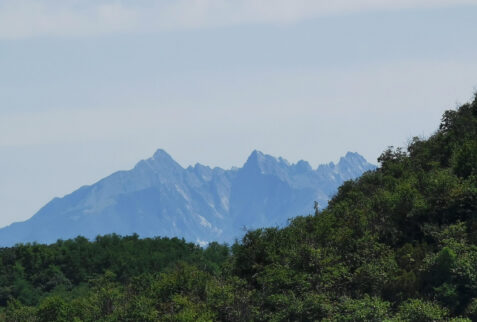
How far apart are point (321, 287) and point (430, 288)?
8.11m

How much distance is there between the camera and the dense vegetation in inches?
2047

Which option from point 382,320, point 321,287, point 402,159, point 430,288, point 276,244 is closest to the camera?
point 382,320

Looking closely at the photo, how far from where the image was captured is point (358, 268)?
188ft

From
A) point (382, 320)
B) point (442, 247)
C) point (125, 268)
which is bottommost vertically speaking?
point (382, 320)

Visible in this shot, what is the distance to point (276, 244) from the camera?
64062mm

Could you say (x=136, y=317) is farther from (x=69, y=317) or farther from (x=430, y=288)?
(x=430, y=288)

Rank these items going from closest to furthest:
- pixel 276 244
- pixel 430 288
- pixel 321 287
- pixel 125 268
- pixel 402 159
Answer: pixel 430 288
pixel 321 287
pixel 276 244
pixel 402 159
pixel 125 268

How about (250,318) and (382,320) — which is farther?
(250,318)

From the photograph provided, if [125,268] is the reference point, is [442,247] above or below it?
below

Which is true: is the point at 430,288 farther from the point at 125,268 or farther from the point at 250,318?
the point at 125,268

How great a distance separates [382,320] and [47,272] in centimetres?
8035

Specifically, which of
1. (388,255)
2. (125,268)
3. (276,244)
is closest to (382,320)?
(388,255)

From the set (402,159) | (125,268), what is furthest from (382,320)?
(125,268)

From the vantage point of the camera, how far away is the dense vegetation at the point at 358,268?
5200 cm
